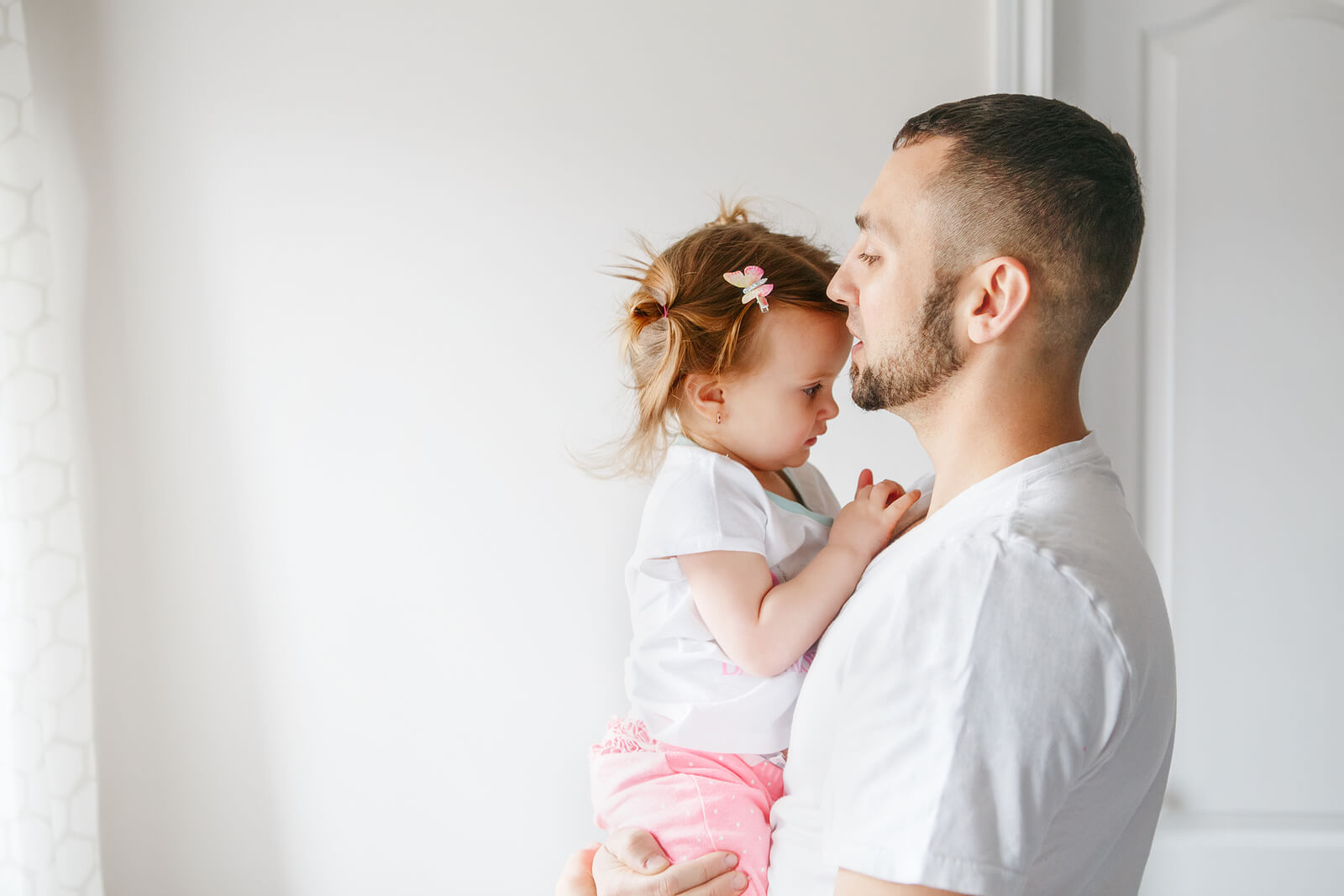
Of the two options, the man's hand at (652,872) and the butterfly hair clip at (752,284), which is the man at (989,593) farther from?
the butterfly hair clip at (752,284)

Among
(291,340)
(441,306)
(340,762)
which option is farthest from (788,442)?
(340,762)

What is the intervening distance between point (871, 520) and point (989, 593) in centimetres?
34

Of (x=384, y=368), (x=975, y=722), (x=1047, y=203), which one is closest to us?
(x=975, y=722)

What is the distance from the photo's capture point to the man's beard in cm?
91

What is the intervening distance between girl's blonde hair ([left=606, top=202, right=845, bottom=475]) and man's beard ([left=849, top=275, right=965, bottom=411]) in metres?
0.20

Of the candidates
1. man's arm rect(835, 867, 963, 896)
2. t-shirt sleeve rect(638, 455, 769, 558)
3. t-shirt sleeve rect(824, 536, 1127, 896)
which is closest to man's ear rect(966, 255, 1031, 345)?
t-shirt sleeve rect(824, 536, 1127, 896)

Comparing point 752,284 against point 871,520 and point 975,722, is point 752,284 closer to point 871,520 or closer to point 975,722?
point 871,520

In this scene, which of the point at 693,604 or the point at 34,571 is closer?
the point at 693,604

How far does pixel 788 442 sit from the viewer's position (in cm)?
117

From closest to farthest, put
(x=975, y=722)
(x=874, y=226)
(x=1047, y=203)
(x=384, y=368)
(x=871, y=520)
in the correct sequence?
(x=975, y=722) < (x=1047, y=203) < (x=874, y=226) < (x=871, y=520) < (x=384, y=368)

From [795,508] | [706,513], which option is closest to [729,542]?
[706,513]

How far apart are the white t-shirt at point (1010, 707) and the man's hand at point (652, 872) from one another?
0.30m

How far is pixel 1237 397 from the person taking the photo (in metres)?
1.75

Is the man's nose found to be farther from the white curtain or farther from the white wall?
the white curtain
